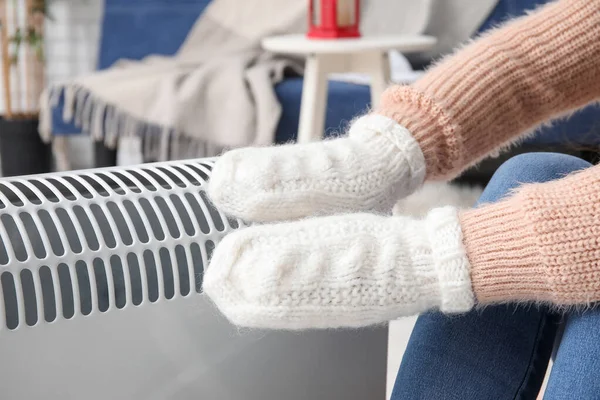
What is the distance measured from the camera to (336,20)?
166 cm

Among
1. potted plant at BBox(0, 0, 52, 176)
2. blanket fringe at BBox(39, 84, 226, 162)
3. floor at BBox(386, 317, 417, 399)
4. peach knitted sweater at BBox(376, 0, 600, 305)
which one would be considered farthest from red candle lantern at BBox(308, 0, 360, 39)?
potted plant at BBox(0, 0, 52, 176)

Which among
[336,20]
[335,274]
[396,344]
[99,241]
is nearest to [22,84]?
[336,20]

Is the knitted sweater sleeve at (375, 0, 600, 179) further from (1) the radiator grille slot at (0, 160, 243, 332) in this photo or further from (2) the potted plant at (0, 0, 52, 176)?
(2) the potted plant at (0, 0, 52, 176)

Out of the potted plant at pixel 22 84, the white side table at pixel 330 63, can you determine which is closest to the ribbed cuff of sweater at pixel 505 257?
the white side table at pixel 330 63

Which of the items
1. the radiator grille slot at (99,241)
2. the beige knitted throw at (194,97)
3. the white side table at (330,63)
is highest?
the radiator grille slot at (99,241)

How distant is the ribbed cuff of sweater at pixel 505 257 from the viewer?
1.62ft

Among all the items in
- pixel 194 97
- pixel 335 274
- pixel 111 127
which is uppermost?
pixel 335 274

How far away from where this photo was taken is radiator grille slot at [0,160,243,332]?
553 mm

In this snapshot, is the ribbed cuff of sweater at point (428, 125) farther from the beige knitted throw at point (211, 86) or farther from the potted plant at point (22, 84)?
the potted plant at point (22, 84)

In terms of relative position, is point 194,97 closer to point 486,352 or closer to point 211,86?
point 211,86

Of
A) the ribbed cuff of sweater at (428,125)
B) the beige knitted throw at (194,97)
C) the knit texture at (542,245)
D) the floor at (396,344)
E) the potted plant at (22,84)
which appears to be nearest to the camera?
the knit texture at (542,245)

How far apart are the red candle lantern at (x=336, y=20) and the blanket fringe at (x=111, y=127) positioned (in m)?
0.41

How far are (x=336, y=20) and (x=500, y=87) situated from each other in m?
1.08

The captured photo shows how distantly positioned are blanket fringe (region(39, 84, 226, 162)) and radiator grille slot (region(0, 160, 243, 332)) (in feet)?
4.32
